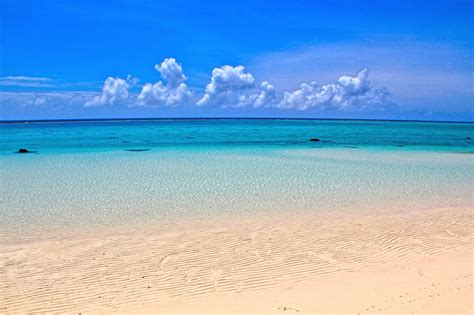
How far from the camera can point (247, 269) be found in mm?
7672

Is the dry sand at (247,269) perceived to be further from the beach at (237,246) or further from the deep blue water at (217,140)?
the deep blue water at (217,140)

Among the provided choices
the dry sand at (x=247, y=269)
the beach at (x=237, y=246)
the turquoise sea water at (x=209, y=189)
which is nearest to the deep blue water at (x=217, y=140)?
the turquoise sea water at (x=209, y=189)

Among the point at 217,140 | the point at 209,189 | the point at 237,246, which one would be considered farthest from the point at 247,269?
the point at 217,140

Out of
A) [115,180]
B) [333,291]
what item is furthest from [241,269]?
[115,180]

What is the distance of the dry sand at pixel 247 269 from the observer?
20.6 ft

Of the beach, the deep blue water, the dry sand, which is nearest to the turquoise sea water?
the beach

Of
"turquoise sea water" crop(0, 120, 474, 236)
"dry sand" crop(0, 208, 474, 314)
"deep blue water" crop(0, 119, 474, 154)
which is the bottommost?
"dry sand" crop(0, 208, 474, 314)

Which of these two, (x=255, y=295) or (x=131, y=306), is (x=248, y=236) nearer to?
(x=255, y=295)

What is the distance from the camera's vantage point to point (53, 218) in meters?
11.7

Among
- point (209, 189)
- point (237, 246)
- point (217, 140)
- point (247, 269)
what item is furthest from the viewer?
point (217, 140)

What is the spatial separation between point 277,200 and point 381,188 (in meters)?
5.08

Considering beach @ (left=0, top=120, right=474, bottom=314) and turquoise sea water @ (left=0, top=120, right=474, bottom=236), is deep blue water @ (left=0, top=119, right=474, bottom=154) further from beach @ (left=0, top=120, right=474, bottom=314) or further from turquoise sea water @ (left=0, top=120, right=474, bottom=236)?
beach @ (left=0, top=120, right=474, bottom=314)

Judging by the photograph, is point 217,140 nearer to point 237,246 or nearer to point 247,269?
point 237,246

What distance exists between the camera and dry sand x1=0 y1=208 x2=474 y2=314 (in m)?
6.27
